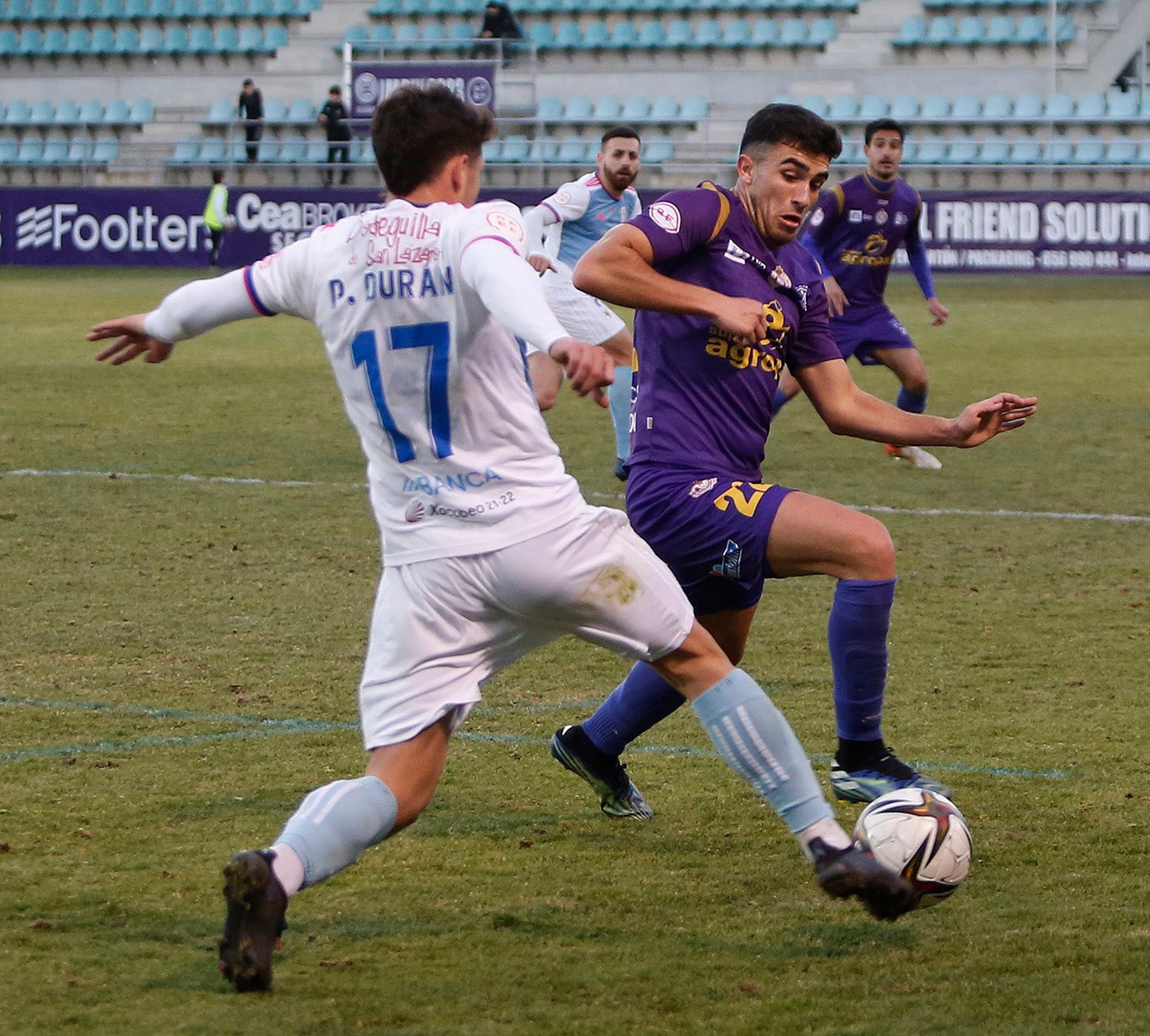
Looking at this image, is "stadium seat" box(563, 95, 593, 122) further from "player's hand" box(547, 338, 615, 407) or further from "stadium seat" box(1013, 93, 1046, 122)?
"player's hand" box(547, 338, 615, 407)

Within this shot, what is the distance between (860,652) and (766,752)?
85 cm

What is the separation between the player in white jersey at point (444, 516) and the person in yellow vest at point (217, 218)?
24.4m

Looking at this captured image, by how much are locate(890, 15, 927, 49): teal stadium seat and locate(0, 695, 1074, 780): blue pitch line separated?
85.1ft

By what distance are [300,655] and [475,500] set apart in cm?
297

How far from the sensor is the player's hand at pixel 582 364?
3.10 meters

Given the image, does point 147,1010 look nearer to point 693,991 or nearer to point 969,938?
point 693,991

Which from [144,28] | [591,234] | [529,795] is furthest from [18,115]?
[529,795]

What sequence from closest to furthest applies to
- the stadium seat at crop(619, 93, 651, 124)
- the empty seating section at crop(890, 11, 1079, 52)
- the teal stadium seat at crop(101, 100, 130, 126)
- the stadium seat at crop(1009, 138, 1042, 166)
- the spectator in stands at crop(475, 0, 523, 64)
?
the stadium seat at crop(1009, 138, 1042, 166), the empty seating section at crop(890, 11, 1079, 52), the stadium seat at crop(619, 93, 651, 124), the spectator in stands at crop(475, 0, 523, 64), the teal stadium seat at crop(101, 100, 130, 126)

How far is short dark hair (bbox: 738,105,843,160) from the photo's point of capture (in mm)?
4371

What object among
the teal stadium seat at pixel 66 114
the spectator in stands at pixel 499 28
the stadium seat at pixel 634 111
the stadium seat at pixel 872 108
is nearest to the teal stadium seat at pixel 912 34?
the stadium seat at pixel 872 108

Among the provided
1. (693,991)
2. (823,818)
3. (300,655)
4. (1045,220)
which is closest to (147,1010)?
(693,991)

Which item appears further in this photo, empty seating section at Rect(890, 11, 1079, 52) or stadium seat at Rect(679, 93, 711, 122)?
stadium seat at Rect(679, 93, 711, 122)

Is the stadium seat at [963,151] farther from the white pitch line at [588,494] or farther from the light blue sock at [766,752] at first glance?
the light blue sock at [766,752]

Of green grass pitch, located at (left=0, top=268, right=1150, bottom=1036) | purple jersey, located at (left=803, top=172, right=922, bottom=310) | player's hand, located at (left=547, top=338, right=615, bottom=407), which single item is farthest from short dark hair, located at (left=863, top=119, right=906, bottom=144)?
player's hand, located at (left=547, top=338, right=615, bottom=407)
